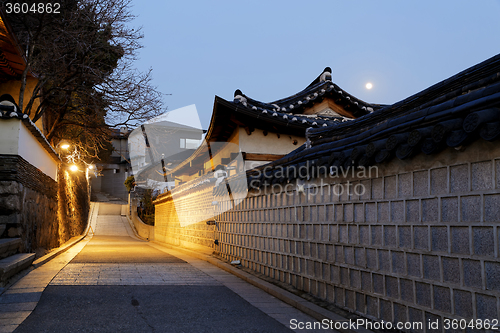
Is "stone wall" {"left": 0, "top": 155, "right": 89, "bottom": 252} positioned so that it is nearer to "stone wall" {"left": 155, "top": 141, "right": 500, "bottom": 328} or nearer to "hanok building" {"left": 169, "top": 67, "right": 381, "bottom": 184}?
"hanok building" {"left": 169, "top": 67, "right": 381, "bottom": 184}

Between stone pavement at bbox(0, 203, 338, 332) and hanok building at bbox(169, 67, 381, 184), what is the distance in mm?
5678

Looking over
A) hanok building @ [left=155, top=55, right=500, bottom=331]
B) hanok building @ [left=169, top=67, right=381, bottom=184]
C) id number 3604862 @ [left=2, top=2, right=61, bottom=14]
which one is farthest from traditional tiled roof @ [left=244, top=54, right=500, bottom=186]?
id number 3604862 @ [left=2, top=2, right=61, bottom=14]

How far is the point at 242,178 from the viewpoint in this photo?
10.3 metres

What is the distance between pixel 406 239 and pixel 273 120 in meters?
9.25

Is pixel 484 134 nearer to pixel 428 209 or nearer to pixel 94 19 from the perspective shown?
pixel 428 209

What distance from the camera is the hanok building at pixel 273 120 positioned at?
1339 cm

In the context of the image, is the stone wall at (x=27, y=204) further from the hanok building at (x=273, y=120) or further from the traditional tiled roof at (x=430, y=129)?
the traditional tiled roof at (x=430, y=129)

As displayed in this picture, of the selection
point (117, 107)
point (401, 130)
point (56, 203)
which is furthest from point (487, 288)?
point (56, 203)

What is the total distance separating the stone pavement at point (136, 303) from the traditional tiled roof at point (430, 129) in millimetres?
2541

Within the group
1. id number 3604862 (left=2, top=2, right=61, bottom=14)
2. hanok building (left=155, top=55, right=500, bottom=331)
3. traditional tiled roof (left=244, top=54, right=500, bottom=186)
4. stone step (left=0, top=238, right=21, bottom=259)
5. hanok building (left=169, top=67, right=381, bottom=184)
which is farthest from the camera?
hanok building (left=169, top=67, right=381, bottom=184)

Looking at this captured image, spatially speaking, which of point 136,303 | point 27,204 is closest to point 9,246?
point 27,204

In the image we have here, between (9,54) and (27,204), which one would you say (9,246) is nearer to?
(27,204)

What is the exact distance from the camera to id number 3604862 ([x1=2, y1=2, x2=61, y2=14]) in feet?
43.3

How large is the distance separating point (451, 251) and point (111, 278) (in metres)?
7.20
